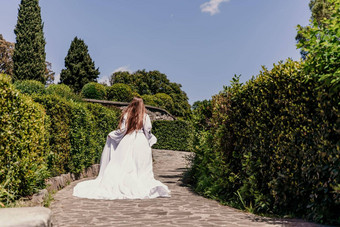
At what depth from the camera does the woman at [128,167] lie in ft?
24.8

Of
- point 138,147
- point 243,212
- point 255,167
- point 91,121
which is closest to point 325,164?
point 255,167

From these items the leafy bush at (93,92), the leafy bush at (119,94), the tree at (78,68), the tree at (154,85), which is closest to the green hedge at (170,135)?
the leafy bush at (119,94)

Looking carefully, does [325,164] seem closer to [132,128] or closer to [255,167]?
[255,167]

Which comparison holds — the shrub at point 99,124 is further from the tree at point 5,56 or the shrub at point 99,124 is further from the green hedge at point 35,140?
the tree at point 5,56

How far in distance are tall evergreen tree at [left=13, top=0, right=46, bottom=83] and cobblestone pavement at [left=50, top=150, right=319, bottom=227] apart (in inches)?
1127

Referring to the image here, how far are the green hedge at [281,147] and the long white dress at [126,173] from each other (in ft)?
6.06

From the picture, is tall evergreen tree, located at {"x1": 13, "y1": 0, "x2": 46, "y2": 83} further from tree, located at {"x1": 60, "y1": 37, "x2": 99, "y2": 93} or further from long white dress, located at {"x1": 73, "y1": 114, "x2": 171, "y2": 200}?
long white dress, located at {"x1": 73, "y1": 114, "x2": 171, "y2": 200}

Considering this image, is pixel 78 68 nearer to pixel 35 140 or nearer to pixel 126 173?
pixel 126 173

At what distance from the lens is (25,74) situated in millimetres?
32688

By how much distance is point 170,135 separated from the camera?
81.8 ft

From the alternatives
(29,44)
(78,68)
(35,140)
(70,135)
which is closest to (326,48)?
(35,140)

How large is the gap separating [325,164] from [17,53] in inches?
1351

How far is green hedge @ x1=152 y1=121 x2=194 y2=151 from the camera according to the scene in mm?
24891

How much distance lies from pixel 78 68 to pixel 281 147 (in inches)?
1612
